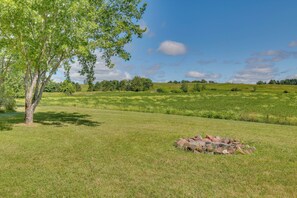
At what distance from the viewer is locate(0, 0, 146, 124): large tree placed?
19.2 metres

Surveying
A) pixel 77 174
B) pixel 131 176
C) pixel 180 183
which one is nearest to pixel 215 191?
pixel 180 183

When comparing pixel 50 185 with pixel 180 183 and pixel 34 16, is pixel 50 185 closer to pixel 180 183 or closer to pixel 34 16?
pixel 180 183

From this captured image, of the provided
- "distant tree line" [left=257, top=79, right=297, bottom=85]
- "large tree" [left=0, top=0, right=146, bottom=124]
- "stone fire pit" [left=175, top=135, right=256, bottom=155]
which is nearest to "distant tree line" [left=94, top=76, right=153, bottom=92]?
"distant tree line" [left=257, top=79, right=297, bottom=85]

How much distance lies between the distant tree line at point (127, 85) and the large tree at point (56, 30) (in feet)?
433

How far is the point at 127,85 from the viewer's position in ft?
563

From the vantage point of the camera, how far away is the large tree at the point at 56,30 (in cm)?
1920

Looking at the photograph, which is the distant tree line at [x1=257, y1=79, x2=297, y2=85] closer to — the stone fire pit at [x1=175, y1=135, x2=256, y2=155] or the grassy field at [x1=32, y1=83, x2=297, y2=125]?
the grassy field at [x1=32, y1=83, x2=297, y2=125]

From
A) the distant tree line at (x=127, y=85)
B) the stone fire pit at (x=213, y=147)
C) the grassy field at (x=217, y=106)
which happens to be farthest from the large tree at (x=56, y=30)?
the distant tree line at (x=127, y=85)

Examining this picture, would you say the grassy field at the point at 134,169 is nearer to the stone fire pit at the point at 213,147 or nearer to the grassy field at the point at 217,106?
the stone fire pit at the point at 213,147

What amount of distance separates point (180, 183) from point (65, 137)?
10720 mm

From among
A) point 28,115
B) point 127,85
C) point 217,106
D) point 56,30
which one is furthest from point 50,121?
point 127,85

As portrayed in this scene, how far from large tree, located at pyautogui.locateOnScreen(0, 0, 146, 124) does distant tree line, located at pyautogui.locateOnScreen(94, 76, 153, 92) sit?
131892 mm

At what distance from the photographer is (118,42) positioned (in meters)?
24.3

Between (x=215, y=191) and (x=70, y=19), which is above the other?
(x=70, y=19)
